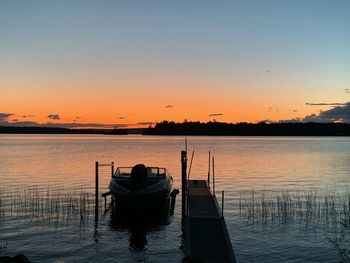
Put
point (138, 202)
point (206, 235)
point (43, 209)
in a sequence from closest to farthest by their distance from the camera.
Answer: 1. point (206, 235)
2. point (138, 202)
3. point (43, 209)

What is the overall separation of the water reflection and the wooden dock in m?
2.99

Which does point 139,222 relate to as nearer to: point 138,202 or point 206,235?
point 138,202

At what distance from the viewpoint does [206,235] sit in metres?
19.2

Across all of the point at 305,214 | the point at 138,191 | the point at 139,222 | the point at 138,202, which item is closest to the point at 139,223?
the point at 139,222

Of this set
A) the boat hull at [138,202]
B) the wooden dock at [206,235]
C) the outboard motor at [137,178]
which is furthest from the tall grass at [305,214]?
the outboard motor at [137,178]

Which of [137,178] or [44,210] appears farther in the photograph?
[44,210]

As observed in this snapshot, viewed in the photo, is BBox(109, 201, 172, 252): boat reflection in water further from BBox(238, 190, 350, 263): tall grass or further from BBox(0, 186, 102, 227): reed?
BBox(238, 190, 350, 263): tall grass

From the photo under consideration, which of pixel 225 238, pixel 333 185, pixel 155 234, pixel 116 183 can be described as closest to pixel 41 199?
pixel 116 183

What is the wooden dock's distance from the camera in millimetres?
17336

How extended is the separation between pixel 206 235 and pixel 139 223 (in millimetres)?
9288

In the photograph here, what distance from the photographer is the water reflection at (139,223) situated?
23794 millimetres

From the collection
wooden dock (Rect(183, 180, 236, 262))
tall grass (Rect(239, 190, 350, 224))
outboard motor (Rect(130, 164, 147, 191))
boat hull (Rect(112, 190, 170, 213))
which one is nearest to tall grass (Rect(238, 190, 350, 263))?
tall grass (Rect(239, 190, 350, 224))

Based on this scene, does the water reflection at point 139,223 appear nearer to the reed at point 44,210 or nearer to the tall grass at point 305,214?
the reed at point 44,210

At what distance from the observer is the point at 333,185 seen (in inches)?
1784
